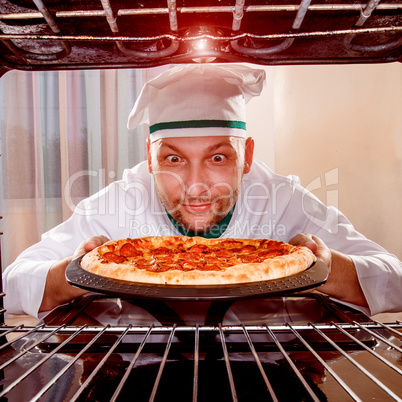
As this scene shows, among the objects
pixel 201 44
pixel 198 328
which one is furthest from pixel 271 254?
pixel 201 44

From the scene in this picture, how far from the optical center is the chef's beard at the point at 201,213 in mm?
1530

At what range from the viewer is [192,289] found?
644mm

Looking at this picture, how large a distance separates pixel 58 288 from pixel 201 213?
0.67 m

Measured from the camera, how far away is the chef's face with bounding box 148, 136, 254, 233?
1.45 meters

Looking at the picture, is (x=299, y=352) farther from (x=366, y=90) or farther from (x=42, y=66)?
(x=366, y=90)

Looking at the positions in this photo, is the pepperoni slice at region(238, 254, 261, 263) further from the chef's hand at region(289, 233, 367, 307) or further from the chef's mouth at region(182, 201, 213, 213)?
the chef's mouth at region(182, 201, 213, 213)

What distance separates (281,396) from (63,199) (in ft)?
Result: 8.16

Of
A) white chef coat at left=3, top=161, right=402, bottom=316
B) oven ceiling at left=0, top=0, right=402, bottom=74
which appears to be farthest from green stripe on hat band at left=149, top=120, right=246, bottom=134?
oven ceiling at left=0, top=0, right=402, bottom=74

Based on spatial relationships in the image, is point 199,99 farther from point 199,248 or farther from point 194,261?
point 194,261

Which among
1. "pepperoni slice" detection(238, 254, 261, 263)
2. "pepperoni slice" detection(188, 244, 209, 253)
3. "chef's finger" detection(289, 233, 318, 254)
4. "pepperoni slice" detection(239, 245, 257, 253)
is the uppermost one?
"chef's finger" detection(289, 233, 318, 254)

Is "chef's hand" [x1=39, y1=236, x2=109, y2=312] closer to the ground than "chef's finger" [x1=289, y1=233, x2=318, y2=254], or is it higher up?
closer to the ground

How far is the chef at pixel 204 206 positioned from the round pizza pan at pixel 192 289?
41 centimetres

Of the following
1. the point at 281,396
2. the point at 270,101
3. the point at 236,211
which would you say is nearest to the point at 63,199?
the point at 236,211

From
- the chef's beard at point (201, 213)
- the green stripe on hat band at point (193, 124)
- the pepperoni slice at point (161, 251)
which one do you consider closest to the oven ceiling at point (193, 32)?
the pepperoni slice at point (161, 251)
